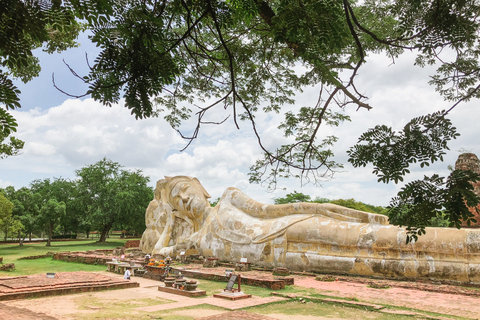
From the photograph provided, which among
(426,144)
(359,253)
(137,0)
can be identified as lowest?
(359,253)

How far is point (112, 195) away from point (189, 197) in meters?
11.7

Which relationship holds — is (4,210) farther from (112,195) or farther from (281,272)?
(281,272)

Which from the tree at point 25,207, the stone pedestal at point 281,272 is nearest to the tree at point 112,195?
the tree at point 25,207

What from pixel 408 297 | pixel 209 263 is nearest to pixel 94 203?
pixel 209 263

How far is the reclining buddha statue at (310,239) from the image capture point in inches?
340

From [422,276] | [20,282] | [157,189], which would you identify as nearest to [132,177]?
[157,189]

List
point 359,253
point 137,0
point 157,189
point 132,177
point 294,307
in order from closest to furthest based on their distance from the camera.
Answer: point 137,0
point 294,307
point 359,253
point 157,189
point 132,177

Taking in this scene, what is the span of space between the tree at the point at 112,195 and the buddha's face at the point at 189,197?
9.72 metres

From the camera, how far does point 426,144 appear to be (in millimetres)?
2666

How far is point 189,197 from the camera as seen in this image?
14258 mm

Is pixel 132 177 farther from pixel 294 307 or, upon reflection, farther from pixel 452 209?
pixel 452 209

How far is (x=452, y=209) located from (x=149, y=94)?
2077 millimetres

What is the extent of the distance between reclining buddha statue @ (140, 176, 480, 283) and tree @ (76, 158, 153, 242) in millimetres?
9852

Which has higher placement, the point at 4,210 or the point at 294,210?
the point at 294,210
